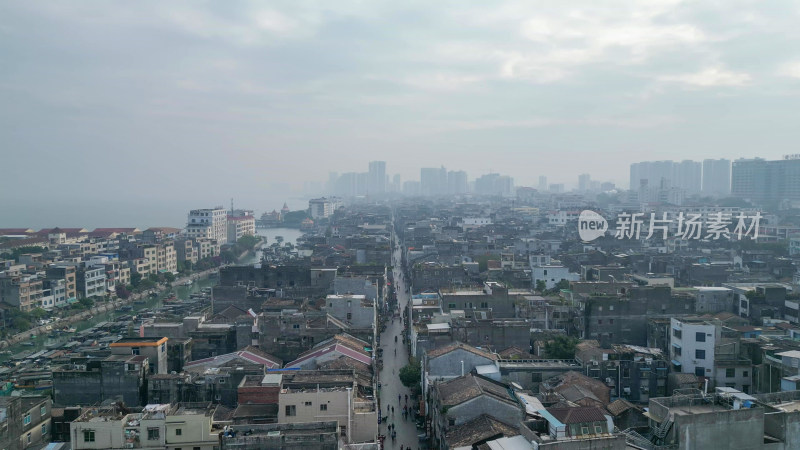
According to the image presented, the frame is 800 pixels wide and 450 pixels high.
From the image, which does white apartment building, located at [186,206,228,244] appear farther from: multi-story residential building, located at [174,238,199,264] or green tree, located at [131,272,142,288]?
green tree, located at [131,272,142,288]

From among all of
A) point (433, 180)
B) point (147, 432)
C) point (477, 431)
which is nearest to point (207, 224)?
point (147, 432)

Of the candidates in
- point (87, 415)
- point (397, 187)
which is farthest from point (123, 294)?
point (397, 187)

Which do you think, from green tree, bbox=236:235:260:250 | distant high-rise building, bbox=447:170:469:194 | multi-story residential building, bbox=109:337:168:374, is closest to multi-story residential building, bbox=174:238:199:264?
green tree, bbox=236:235:260:250

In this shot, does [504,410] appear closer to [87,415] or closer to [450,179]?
[87,415]

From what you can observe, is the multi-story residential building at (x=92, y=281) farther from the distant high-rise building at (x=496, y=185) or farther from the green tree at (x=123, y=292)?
the distant high-rise building at (x=496, y=185)

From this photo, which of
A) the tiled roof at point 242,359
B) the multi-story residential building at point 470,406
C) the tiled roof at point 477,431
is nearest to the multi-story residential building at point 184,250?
the tiled roof at point 242,359
